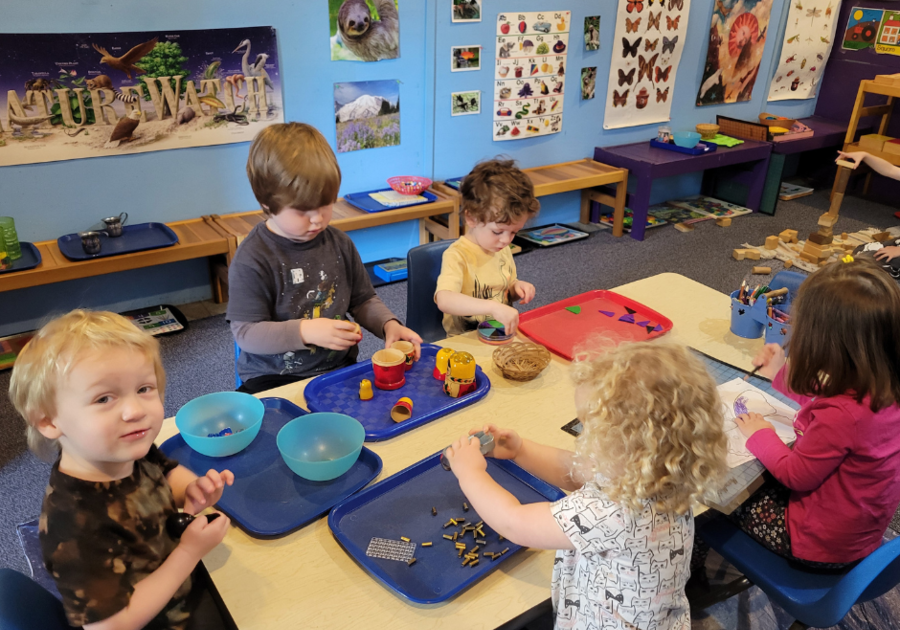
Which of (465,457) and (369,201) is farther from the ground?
(465,457)

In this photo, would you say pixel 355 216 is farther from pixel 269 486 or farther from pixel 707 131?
pixel 707 131

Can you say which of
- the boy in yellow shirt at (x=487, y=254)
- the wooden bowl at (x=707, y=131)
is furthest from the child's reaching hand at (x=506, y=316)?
the wooden bowl at (x=707, y=131)

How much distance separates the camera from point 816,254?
3672mm

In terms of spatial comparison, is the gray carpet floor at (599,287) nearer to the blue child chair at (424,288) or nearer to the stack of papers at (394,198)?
the stack of papers at (394,198)

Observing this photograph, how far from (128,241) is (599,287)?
2.14 metres

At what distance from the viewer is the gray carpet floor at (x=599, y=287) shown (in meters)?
1.62

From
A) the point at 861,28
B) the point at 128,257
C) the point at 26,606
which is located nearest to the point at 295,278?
the point at 26,606

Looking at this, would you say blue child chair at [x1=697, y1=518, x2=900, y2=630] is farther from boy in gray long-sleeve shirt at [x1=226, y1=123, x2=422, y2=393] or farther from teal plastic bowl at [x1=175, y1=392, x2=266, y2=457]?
teal plastic bowl at [x1=175, y1=392, x2=266, y2=457]

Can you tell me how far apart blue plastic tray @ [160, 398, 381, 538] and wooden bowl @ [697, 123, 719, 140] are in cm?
382

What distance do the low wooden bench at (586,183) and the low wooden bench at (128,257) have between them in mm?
1113

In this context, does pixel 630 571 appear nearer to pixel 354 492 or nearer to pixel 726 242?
pixel 354 492

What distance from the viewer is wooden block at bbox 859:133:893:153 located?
4.15 meters

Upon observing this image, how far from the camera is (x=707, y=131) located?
167 inches

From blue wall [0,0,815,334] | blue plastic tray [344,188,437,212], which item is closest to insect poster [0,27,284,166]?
blue wall [0,0,815,334]
